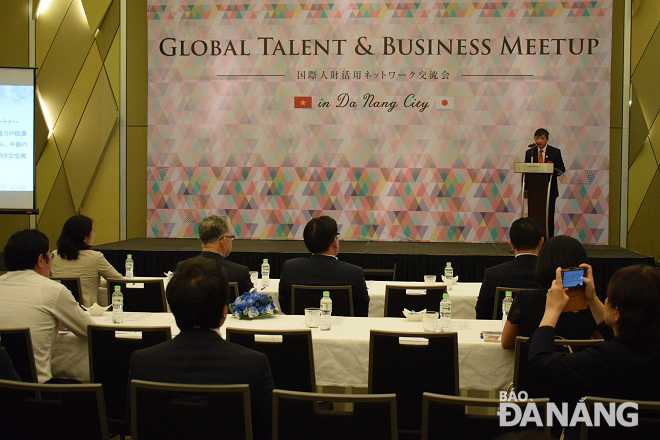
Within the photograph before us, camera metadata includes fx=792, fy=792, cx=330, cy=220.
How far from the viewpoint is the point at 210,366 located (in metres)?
2.53

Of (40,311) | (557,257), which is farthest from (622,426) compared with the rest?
(40,311)

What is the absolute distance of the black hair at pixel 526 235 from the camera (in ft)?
16.1

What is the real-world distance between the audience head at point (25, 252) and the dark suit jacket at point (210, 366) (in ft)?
4.52

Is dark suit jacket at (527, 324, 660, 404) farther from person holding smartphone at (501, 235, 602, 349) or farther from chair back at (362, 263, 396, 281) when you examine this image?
chair back at (362, 263, 396, 281)

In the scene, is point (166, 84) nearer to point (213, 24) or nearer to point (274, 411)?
point (213, 24)

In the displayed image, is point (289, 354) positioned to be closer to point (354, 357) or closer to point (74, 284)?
point (354, 357)

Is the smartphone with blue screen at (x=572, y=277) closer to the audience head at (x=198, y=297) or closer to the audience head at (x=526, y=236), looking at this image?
the audience head at (x=198, y=297)

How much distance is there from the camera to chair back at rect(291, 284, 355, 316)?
468cm

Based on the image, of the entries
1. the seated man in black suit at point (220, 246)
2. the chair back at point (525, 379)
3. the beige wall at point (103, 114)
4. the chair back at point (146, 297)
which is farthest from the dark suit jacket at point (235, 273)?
the beige wall at point (103, 114)

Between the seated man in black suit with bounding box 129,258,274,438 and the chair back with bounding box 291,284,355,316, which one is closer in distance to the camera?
the seated man in black suit with bounding box 129,258,274,438

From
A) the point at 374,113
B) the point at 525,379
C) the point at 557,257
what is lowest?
the point at 525,379

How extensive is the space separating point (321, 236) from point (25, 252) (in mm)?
1845

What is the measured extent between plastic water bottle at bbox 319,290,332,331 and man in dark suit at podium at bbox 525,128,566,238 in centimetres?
495

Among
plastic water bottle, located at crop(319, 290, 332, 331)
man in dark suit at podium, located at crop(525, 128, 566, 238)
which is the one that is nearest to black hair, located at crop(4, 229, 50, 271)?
plastic water bottle, located at crop(319, 290, 332, 331)
